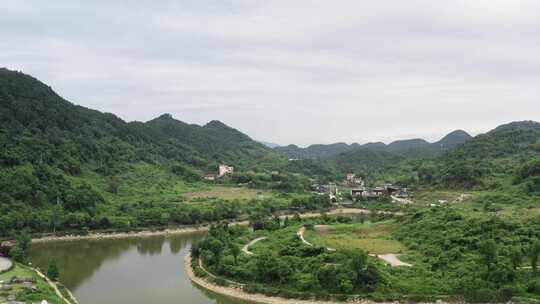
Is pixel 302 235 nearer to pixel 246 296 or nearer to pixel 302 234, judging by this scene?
pixel 302 234

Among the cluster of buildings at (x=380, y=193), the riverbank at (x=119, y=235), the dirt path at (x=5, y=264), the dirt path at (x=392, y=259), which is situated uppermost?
the cluster of buildings at (x=380, y=193)

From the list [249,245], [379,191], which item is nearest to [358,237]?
[249,245]


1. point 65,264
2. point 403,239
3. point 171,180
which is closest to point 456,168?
point 403,239

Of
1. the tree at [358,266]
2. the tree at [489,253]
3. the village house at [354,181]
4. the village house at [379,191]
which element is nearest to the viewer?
the tree at [358,266]

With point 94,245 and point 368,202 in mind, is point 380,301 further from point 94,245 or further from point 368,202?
point 368,202

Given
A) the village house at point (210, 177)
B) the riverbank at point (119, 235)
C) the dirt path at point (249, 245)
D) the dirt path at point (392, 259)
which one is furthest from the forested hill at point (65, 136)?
the dirt path at point (392, 259)

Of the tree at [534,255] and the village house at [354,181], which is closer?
the tree at [534,255]

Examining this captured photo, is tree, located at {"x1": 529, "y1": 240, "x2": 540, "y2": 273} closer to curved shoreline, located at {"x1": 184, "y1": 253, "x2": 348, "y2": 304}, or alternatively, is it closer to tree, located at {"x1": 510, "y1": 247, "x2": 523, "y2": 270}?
tree, located at {"x1": 510, "y1": 247, "x2": 523, "y2": 270}

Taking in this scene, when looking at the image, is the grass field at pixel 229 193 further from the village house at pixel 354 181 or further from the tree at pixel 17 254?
the tree at pixel 17 254
